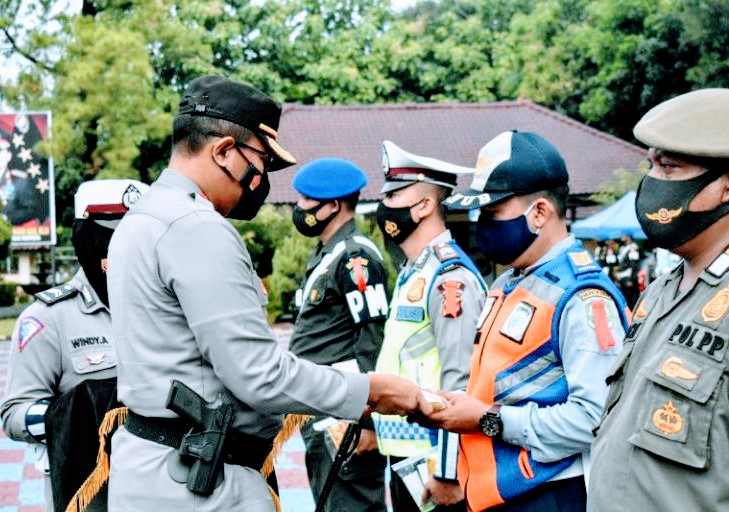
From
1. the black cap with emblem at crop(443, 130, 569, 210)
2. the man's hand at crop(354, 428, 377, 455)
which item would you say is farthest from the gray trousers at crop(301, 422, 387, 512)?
the black cap with emblem at crop(443, 130, 569, 210)

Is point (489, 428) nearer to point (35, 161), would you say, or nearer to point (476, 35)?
point (35, 161)

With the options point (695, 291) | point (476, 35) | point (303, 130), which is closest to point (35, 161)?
point (303, 130)

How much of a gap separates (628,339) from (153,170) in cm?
3012

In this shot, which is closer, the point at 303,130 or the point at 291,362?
the point at 291,362

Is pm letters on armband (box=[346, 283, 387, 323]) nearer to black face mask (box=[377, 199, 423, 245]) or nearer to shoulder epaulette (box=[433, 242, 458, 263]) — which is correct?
black face mask (box=[377, 199, 423, 245])

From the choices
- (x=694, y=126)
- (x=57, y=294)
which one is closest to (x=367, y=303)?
(x=57, y=294)

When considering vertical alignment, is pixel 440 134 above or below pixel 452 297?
below

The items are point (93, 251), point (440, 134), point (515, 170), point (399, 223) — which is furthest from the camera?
point (440, 134)

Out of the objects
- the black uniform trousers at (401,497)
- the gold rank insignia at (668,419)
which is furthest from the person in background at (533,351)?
the black uniform trousers at (401,497)

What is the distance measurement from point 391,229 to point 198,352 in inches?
78.7

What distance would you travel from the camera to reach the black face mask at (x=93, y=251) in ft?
11.7

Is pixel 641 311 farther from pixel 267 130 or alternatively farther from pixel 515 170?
pixel 267 130

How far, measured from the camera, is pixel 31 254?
33344mm

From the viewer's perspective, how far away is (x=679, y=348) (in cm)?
214
